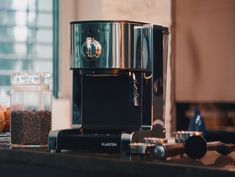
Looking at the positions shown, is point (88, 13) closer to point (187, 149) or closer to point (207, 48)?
point (207, 48)

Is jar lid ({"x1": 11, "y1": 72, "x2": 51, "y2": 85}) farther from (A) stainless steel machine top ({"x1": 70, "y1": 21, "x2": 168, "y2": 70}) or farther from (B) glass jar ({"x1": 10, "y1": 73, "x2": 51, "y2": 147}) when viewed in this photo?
(A) stainless steel machine top ({"x1": 70, "y1": 21, "x2": 168, "y2": 70})

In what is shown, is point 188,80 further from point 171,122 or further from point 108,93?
point 108,93

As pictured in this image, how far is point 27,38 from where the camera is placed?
2.67 meters

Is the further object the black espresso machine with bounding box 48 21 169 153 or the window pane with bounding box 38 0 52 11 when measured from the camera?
the window pane with bounding box 38 0 52 11

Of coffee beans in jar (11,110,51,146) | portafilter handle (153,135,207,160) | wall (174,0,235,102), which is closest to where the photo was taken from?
portafilter handle (153,135,207,160)

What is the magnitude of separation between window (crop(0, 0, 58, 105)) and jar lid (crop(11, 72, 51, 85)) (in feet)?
2.30

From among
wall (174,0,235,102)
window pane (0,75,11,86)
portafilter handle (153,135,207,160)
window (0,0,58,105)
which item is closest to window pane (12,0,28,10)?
window (0,0,58,105)

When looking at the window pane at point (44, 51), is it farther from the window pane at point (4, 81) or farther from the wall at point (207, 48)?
the wall at point (207, 48)

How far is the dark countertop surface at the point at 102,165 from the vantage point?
1239mm

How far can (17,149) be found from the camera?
1.63 metres

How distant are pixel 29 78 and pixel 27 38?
0.82 m

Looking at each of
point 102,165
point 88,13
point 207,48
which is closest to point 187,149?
point 102,165

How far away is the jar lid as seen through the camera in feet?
6.15

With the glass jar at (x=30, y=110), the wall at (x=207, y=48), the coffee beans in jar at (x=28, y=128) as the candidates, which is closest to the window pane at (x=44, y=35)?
the wall at (x=207, y=48)
